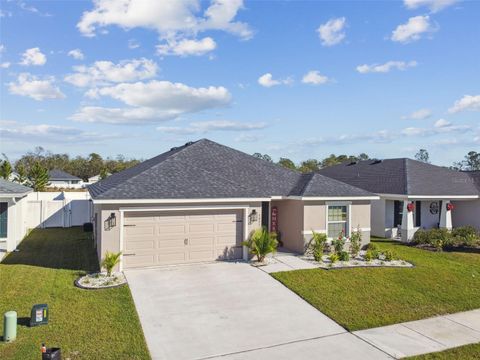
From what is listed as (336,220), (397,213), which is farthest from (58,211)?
(397,213)

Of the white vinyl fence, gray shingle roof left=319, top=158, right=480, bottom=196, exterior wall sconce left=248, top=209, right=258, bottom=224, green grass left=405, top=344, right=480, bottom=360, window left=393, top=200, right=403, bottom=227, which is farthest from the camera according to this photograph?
the white vinyl fence

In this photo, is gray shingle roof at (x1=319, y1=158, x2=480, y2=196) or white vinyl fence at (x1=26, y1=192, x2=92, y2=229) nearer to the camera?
gray shingle roof at (x1=319, y1=158, x2=480, y2=196)

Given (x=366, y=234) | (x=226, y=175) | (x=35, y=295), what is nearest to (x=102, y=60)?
(x=226, y=175)

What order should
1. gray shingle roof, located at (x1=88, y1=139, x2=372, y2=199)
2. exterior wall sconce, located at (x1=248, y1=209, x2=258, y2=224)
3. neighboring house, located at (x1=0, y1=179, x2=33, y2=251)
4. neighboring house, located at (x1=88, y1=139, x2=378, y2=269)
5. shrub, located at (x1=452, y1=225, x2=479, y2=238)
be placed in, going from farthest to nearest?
shrub, located at (x1=452, y1=225, x2=479, y2=238) → neighboring house, located at (x1=0, y1=179, x2=33, y2=251) → exterior wall sconce, located at (x1=248, y1=209, x2=258, y2=224) → gray shingle roof, located at (x1=88, y1=139, x2=372, y2=199) → neighboring house, located at (x1=88, y1=139, x2=378, y2=269)

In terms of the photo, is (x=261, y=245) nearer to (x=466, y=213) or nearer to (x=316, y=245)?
(x=316, y=245)

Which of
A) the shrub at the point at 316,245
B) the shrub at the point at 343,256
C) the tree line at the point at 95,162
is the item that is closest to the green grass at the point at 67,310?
the shrub at the point at 316,245

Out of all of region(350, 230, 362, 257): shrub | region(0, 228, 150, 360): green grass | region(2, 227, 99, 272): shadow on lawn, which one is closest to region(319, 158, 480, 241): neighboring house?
region(350, 230, 362, 257): shrub

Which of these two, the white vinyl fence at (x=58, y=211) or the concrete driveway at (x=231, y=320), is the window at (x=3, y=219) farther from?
the white vinyl fence at (x=58, y=211)

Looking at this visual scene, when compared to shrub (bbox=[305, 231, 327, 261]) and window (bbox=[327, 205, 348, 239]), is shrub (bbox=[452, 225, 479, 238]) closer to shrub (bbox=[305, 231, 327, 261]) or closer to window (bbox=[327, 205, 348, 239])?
window (bbox=[327, 205, 348, 239])
